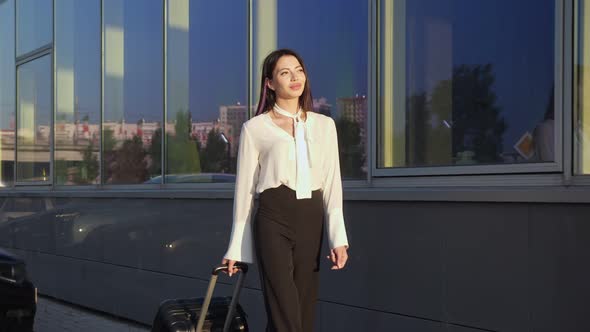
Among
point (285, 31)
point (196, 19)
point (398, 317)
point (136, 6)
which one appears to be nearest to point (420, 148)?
point (398, 317)

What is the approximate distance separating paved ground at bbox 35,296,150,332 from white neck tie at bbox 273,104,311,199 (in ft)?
15.1

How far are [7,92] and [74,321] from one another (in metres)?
5.30

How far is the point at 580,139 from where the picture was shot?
4074mm

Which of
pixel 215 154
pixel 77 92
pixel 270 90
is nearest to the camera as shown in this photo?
pixel 270 90

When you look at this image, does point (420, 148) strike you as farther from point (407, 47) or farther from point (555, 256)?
point (555, 256)

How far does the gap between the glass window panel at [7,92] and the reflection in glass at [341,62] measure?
691cm

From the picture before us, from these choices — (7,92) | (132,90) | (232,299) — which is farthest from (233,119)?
(7,92)

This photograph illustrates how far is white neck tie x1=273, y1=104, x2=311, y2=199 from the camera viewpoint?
133 inches

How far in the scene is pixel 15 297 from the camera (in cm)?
597

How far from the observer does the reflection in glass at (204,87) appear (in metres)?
7.02

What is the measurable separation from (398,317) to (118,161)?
4767mm

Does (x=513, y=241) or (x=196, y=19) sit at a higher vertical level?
(x=196, y=19)

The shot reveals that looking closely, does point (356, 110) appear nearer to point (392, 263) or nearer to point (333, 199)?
point (392, 263)

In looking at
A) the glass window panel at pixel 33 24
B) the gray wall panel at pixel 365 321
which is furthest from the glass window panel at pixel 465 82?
the glass window panel at pixel 33 24
